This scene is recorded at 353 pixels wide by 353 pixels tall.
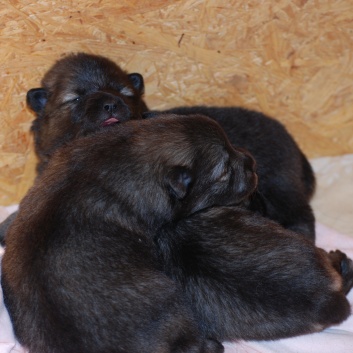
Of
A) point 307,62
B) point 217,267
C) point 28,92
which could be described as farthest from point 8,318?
point 307,62

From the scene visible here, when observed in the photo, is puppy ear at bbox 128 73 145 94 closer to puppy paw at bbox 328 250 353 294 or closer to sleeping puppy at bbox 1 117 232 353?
sleeping puppy at bbox 1 117 232 353

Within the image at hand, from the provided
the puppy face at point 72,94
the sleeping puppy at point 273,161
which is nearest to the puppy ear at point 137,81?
the puppy face at point 72,94

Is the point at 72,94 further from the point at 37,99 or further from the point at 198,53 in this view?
the point at 198,53

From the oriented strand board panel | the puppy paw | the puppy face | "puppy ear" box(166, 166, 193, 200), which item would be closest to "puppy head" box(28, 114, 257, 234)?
"puppy ear" box(166, 166, 193, 200)

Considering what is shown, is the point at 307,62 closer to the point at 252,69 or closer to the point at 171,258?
the point at 252,69

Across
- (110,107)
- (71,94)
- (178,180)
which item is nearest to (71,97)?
(71,94)

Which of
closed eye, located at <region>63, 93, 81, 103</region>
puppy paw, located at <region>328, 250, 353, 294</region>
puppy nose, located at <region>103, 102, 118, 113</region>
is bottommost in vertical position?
puppy paw, located at <region>328, 250, 353, 294</region>
